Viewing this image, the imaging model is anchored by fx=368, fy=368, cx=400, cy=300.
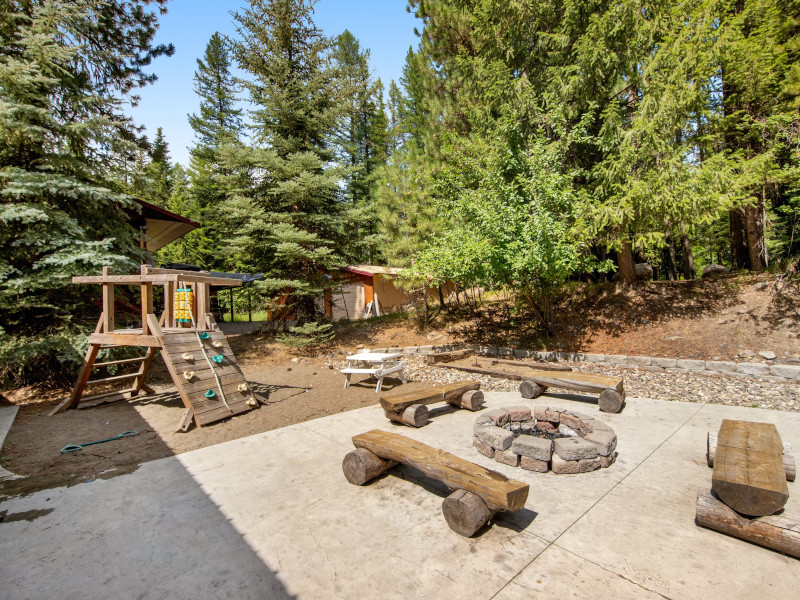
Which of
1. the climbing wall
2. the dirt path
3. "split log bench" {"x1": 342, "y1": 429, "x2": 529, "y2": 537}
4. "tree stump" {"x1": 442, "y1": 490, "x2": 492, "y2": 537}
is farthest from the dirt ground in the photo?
"tree stump" {"x1": 442, "y1": 490, "x2": 492, "y2": 537}

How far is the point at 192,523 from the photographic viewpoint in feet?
9.48

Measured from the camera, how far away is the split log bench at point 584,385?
17.5 feet

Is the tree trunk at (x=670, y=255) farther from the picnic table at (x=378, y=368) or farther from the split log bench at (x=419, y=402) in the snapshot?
the picnic table at (x=378, y=368)

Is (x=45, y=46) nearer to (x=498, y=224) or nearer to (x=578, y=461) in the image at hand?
(x=498, y=224)

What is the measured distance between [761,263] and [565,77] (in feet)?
26.9

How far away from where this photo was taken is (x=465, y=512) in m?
2.59

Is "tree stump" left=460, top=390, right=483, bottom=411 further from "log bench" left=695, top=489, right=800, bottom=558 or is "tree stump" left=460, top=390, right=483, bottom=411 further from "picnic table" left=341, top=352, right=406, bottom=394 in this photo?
"log bench" left=695, top=489, right=800, bottom=558

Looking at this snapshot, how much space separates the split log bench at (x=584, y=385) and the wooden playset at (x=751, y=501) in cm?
239

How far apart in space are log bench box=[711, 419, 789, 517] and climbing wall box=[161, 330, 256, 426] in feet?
18.7

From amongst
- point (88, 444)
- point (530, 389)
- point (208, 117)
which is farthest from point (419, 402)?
point (208, 117)

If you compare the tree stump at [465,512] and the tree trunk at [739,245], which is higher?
the tree trunk at [739,245]

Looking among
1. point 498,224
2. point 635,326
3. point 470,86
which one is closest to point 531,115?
point 470,86

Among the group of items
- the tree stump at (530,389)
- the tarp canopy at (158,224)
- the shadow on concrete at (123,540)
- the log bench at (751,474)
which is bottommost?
the tree stump at (530,389)

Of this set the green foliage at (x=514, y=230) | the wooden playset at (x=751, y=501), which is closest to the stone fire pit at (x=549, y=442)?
the wooden playset at (x=751, y=501)
